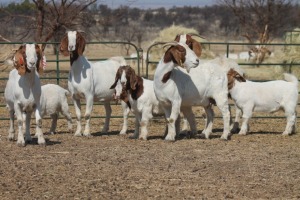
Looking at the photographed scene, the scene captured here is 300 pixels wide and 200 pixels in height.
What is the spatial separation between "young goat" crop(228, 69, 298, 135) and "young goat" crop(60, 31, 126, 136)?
2.29 metres

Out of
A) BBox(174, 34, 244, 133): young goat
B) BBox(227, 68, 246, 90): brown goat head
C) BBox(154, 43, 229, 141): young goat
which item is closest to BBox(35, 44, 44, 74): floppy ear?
BBox(154, 43, 229, 141): young goat

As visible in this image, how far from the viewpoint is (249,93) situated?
13062 mm

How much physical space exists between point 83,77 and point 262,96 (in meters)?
3.26

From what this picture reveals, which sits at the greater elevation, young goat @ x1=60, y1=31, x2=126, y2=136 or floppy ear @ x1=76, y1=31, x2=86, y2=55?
floppy ear @ x1=76, y1=31, x2=86, y2=55

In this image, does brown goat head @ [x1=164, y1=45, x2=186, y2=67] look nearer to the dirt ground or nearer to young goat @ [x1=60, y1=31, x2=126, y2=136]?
the dirt ground

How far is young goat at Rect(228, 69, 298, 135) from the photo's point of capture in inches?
514

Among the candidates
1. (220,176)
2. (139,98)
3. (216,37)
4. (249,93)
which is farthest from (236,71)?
(216,37)

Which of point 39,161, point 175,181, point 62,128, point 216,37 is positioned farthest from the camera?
point 216,37

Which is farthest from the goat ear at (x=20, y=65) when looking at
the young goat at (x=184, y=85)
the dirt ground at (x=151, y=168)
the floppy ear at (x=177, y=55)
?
the floppy ear at (x=177, y=55)

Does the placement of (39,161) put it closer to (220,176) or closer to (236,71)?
(220,176)

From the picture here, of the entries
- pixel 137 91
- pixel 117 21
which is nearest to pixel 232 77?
pixel 137 91

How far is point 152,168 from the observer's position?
9719 mm

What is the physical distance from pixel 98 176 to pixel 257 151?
3166mm

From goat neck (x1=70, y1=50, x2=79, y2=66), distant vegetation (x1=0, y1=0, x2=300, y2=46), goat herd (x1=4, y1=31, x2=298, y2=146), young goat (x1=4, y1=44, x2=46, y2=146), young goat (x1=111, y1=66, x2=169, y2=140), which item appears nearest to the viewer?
young goat (x1=4, y1=44, x2=46, y2=146)
